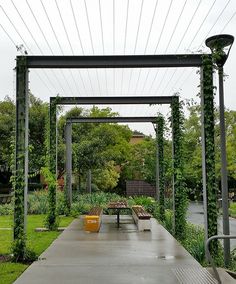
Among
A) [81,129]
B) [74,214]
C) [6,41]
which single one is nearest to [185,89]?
[6,41]

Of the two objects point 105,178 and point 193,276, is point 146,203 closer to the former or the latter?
point 105,178

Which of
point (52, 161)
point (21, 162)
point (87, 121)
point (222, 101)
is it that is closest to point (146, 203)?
point (87, 121)

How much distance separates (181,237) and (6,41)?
6.59m

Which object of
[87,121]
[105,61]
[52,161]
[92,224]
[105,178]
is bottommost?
[92,224]

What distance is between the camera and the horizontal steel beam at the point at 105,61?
934 centimetres

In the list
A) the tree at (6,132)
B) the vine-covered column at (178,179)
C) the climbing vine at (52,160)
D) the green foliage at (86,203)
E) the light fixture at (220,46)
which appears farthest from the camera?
the tree at (6,132)

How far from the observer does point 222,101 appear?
316 inches

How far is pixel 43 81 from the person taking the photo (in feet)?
43.4

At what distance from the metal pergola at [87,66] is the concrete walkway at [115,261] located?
44.5 inches

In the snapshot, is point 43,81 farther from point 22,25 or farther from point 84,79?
point 22,25

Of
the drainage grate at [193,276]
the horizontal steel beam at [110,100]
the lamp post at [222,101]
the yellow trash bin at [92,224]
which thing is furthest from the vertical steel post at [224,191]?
the horizontal steel beam at [110,100]

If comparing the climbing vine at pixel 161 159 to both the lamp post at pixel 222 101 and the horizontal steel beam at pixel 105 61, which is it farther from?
→ the lamp post at pixel 222 101

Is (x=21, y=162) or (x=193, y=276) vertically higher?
(x=21, y=162)

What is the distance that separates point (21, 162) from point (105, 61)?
2.80 m
